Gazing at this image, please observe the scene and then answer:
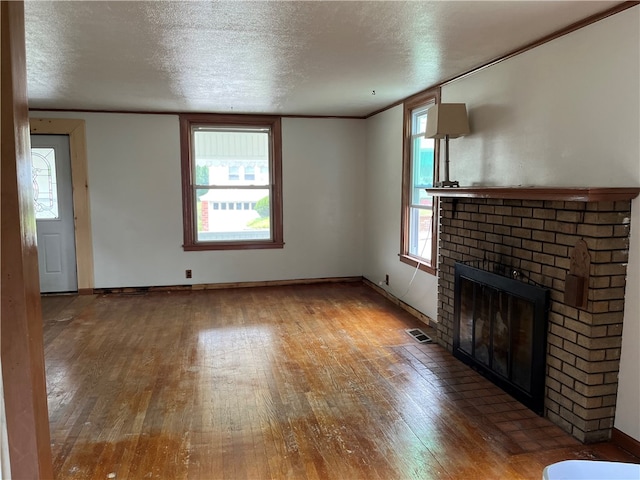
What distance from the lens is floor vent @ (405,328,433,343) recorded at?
13.2 feet

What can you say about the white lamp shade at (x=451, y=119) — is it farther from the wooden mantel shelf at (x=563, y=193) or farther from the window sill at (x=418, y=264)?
the window sill at (x=418, y=264)

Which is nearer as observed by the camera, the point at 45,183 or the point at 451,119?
the point at 451,119

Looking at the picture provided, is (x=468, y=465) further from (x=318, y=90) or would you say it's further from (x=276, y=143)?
(x=276, y=143)

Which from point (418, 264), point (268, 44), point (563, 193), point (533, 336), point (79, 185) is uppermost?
point (268, 44)

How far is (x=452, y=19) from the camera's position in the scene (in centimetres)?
250

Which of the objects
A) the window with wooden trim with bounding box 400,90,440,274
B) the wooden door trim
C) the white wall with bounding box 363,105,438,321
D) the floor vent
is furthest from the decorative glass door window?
the floor vent

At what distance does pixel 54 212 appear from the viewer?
5.62m

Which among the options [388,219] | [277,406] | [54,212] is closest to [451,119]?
[388,219]

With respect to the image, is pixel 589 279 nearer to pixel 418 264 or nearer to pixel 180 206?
pixel 418 264

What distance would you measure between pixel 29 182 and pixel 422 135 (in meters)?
3.91

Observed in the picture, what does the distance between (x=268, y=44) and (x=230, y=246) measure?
3507 millimetres

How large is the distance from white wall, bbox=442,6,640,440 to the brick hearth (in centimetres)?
6

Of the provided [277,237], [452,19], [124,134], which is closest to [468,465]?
[452,19]

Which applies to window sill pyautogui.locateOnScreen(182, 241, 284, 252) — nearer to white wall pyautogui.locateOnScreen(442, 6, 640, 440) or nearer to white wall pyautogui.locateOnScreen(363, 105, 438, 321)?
white wall pyautogui.locateOnScreen(363, 105, 438, 321)
